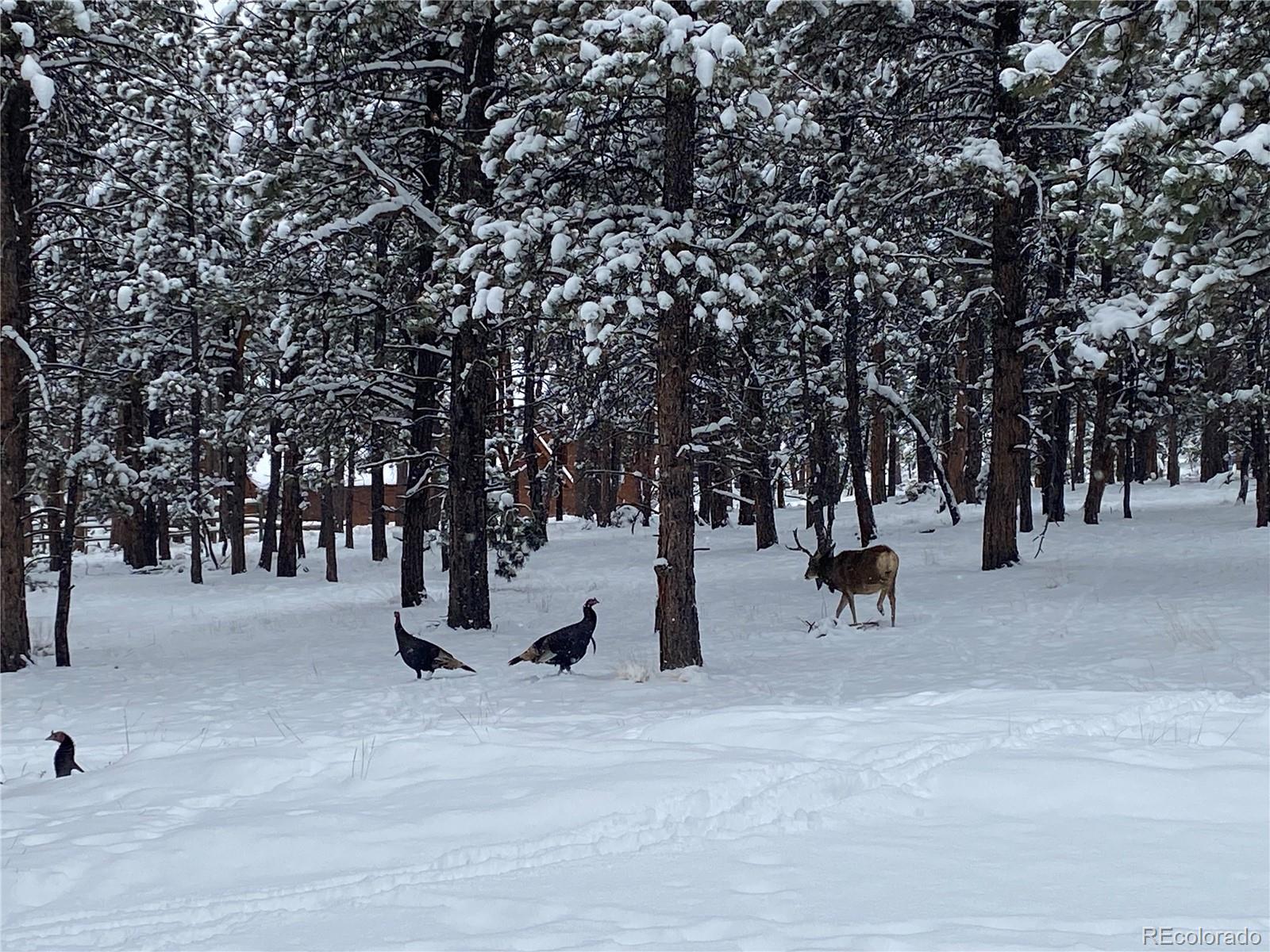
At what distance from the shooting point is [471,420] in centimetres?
1523

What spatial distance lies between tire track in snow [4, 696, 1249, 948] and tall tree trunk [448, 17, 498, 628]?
956 centimetres

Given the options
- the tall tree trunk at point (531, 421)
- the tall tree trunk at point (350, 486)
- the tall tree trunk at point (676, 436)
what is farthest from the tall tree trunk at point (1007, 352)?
the tall tree trunk at point (350, 486)

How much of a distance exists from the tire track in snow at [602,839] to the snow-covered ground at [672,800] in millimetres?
19

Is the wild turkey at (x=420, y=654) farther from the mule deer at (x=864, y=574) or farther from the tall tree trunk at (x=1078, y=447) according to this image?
the tall tree trunk at (x=1078, y=447)

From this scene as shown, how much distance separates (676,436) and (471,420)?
4818mm

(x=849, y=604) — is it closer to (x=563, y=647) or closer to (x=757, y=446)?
(x=563, y=647)

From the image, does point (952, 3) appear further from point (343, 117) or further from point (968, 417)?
point (968, 417)

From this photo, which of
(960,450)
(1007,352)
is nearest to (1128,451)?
(960,450)

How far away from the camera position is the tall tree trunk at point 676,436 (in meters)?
11.4

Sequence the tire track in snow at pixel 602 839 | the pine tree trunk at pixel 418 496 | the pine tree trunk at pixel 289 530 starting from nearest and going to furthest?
the tire track in snow at pixel 602 839
the pine tree trunk at pixel 418 496
the pine tree trunk at pixel 289 530

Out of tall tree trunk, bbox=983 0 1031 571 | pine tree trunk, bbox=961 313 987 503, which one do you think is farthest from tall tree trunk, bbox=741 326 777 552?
pine tree trunk, bbox=961 313 987 503

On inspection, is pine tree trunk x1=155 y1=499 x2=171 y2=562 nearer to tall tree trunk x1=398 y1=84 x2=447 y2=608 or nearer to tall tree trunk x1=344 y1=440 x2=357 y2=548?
tall tree trunk x1=344 y1=440 x2=357 y2=548

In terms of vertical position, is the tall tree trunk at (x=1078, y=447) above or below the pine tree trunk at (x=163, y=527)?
above

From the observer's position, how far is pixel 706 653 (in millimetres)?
13250
